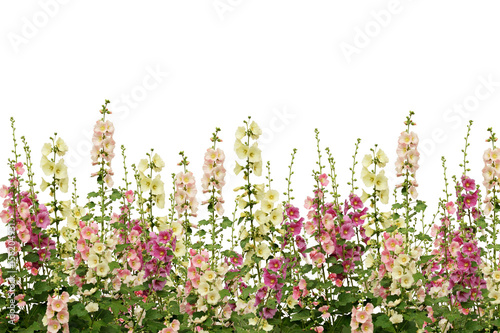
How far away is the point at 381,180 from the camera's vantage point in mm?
6352

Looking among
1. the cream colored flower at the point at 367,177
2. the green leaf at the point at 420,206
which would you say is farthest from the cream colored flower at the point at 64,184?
the green leaf at the point at 420,206

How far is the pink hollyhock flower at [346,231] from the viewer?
21.0 feet

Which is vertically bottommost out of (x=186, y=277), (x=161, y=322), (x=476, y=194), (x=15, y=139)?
(x=161, y=322)

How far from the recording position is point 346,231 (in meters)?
6.41

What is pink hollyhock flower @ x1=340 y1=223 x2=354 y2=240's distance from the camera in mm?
6395

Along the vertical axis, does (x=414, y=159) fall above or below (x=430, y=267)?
above

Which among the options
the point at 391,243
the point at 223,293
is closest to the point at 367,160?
the point at 391,243

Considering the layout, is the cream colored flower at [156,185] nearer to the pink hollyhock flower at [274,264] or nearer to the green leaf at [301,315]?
the pink hollyhock flower at [274,264]

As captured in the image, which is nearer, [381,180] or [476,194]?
[381,180]

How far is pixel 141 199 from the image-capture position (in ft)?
21.0

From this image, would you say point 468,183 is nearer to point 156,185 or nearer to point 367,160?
point 367,160

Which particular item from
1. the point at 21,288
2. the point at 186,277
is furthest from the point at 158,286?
the point at 21,288

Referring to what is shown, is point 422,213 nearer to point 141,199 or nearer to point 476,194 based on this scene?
point 476,194

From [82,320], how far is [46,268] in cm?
64
